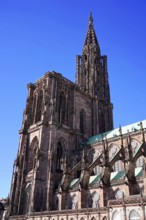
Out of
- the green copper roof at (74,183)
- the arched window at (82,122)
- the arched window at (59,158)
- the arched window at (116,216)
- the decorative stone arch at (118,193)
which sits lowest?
the arched window at (116,216)

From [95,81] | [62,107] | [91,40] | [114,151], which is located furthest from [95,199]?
[91,40]

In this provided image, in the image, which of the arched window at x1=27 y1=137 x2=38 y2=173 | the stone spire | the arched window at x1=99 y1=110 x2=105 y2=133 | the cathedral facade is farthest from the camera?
the stone spire

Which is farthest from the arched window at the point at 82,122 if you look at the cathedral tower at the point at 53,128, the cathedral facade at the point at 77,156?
the cathedral facade at the point at 77,156

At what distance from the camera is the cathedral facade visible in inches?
1056

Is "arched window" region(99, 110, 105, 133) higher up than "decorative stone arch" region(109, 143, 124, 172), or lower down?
higher up

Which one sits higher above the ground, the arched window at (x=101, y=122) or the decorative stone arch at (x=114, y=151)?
the arched window at (x=101, y=122)

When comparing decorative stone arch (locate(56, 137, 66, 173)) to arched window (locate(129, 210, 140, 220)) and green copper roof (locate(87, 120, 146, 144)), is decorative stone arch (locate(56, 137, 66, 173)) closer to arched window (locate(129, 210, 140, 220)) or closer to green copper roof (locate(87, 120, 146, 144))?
green copper roof (locate(87, 120, 146, 144))

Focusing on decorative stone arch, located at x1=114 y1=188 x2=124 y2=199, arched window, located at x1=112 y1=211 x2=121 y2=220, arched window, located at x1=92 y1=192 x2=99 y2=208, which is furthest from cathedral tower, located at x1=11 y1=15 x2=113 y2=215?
arched window, located at x1=112 y1=211 x2=121 y2=220

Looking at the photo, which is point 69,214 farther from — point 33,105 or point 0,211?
point 0,211

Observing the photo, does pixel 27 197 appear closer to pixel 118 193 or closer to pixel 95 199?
pixel 95 199

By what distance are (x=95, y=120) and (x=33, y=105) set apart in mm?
13070

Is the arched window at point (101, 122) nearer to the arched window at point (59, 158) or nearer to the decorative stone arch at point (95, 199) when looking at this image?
the arched window at point (59, 158)

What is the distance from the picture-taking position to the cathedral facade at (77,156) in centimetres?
2681

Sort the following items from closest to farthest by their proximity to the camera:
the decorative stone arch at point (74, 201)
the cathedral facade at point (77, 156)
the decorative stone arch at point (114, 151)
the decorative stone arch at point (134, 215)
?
the decorative stone arch at point (134, 215) → the cathedral facade at point (77, 156) → the decorative stone arch at point (74, 201) → the decorative stone arch at point (114, 151)
